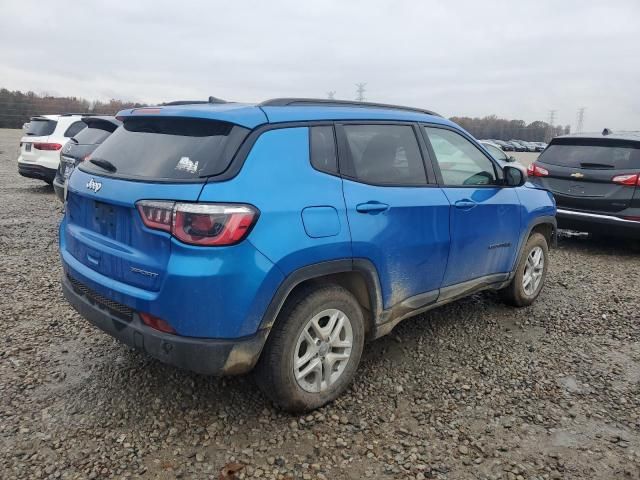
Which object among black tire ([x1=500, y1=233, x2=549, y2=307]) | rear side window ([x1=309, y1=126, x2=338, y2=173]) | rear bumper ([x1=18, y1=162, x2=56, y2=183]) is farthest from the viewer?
rear bumper ([x1=18, y1=162, x2=56, y2=183])

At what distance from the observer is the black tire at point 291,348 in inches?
108

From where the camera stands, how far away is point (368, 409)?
3.10 meters

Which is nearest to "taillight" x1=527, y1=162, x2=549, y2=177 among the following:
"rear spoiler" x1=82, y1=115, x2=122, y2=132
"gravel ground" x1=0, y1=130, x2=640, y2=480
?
"gravel ground" x1=0, y1=130, x2=640, y2=480

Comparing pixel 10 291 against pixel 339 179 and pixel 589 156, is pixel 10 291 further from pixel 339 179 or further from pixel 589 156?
pixel 589 156

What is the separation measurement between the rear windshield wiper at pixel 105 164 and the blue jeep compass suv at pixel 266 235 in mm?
14

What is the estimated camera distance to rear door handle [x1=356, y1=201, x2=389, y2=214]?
2.98 metres

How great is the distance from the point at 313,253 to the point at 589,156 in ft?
19.1

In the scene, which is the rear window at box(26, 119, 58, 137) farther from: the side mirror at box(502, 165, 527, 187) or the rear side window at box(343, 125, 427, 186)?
the side mirror at box(502, 165, 527, 187)

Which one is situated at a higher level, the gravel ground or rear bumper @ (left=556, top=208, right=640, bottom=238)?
rear bumper @ (left=556, top=208, right=640, bottom=238)

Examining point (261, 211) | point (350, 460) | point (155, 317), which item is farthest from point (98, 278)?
point (350, 460)

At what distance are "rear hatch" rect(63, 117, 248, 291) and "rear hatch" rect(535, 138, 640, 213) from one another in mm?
5844

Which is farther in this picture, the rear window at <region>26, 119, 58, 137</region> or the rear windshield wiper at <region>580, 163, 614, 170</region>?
the rear window at <region>26, 119, 58, 137</region>

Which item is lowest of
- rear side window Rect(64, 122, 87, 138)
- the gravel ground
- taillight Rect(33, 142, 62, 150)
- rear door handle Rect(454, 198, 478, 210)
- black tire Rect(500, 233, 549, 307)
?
the gravel ground

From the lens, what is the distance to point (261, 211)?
2.53m
